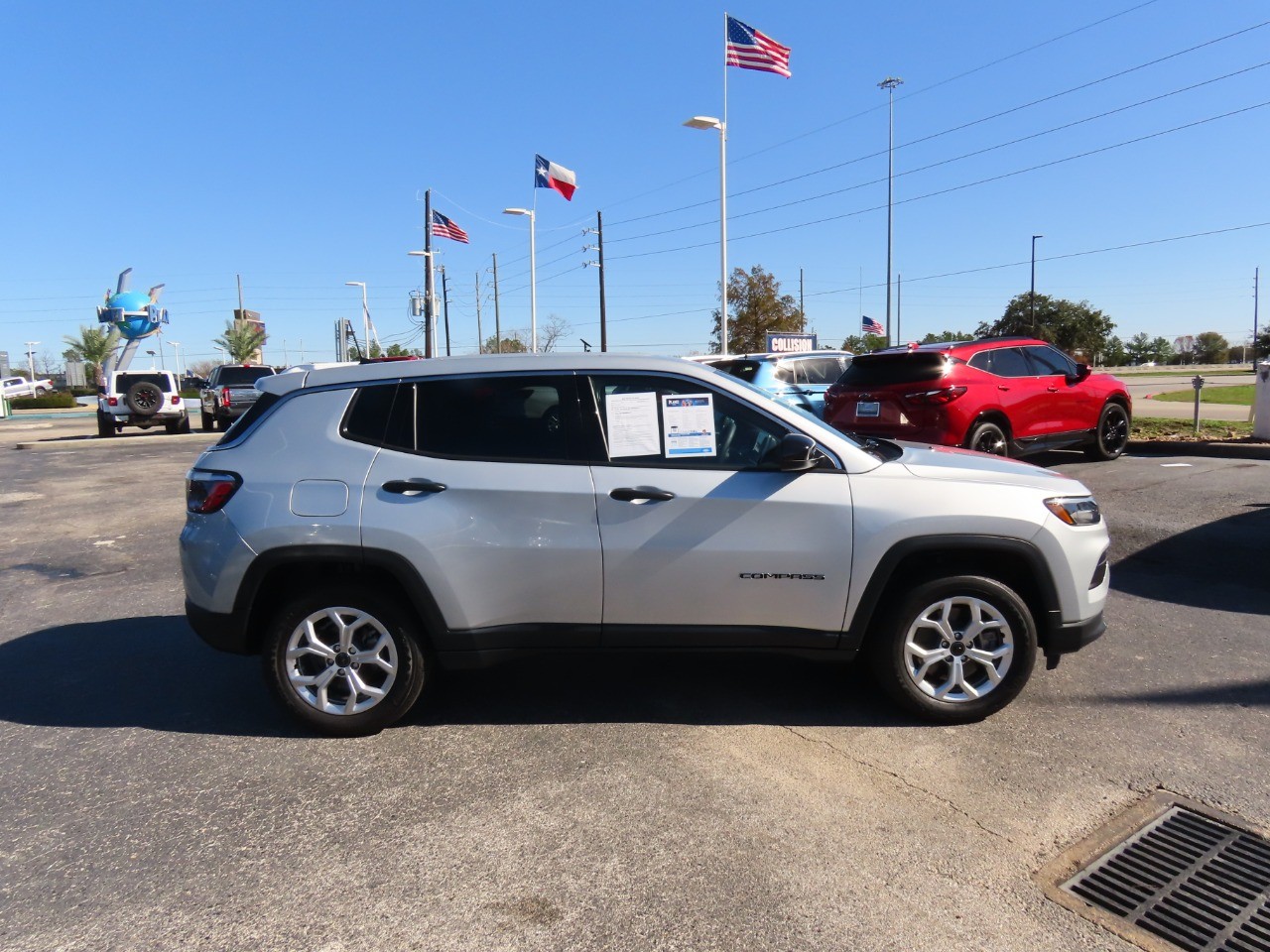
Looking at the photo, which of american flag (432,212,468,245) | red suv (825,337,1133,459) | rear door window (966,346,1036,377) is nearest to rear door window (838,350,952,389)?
red suv (825,337,1133,459)

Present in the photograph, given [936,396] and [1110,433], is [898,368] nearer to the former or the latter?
[936,396]

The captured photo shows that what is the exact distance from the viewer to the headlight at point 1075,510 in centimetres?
406

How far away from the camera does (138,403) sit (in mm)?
→ 23625

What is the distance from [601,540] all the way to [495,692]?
1.21m

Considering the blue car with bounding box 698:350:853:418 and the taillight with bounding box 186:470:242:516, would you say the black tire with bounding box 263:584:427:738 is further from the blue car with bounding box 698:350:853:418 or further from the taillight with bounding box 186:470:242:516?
the blue car with bounding box 698:350:853:418

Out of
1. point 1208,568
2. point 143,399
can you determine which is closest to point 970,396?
point 1208,568

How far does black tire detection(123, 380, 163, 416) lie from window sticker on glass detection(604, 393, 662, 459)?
916 inches

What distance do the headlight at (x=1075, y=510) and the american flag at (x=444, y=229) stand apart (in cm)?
3203

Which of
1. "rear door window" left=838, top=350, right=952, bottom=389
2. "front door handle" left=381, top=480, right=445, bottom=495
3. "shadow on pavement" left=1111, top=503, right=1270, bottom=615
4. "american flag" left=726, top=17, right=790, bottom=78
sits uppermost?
"american flag" left=726, top=17, right=790, bottom=78

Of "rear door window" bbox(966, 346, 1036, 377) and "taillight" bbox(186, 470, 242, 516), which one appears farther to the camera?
"rear door window" bbox(966, 346, 1036, 377)

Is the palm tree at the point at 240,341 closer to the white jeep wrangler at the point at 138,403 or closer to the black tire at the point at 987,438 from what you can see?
the white jeep wrangler at the point at 138,403

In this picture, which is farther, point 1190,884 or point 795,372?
point 795,372

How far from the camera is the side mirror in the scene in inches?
153

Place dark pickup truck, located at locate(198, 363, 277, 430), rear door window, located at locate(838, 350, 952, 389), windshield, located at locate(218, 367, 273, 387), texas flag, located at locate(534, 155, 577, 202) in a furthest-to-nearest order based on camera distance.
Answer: texas flag, located at locate(534, 155, 577, 202) < windshield, located at locate(218, 367, 273, 387) < dark pickup truck, located at locate(198, 363, 277, 430) < rear door window, located at locate(838, 350, 952, 389)
